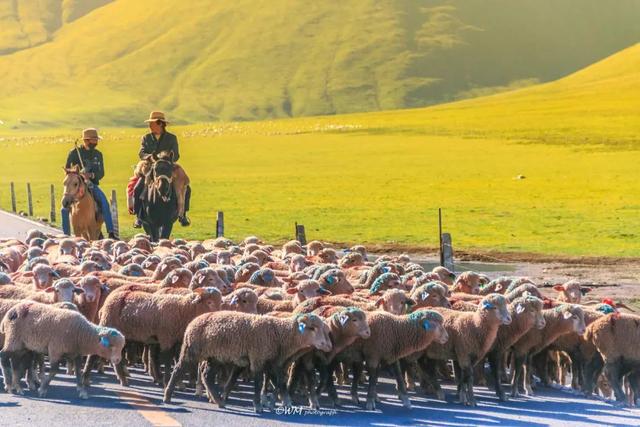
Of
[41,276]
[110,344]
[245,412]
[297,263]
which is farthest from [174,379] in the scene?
[297,263]

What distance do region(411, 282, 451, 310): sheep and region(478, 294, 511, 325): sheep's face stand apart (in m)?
1.47

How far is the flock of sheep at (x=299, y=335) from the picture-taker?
1251 centimetres

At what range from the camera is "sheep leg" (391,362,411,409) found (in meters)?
12.7

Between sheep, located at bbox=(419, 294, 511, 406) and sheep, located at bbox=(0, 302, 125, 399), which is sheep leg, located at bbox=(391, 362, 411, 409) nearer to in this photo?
sheep, located at bbox=(419, 294, 511, 406)

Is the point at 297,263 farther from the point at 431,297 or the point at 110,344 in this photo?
the point at 110,344

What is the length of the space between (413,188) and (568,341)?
142 ft

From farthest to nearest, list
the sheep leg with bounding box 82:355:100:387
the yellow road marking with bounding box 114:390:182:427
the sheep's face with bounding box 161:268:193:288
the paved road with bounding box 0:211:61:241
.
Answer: the paved road with bounding box 0:211:61:241, the sheep's face with bounding box 161:268:193:288, the sheep leg with bounding box 82:355:100:387, the yellow road marking with bounding box 114:390:182:427

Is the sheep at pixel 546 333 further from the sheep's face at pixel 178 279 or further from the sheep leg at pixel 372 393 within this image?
the sheep's face at pixel 178 279

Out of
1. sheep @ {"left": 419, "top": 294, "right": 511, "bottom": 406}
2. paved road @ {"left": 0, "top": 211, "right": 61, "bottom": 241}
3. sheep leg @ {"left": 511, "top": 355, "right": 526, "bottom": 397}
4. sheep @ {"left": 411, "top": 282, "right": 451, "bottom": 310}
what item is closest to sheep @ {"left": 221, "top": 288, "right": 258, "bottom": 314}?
sheep @ {"left": 419, "top": 294, "right": 511, "bottom": 406}

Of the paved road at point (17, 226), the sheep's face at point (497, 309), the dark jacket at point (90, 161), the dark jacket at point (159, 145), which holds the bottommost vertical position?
the sheep's face at point (497, 309)

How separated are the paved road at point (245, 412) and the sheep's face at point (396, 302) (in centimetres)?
107

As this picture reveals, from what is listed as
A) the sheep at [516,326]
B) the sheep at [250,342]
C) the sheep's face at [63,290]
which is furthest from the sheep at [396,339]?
the sheep's face at [63,290]

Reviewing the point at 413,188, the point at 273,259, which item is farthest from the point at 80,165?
the point at 413,188

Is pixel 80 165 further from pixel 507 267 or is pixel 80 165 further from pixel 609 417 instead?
pixel 609 417
